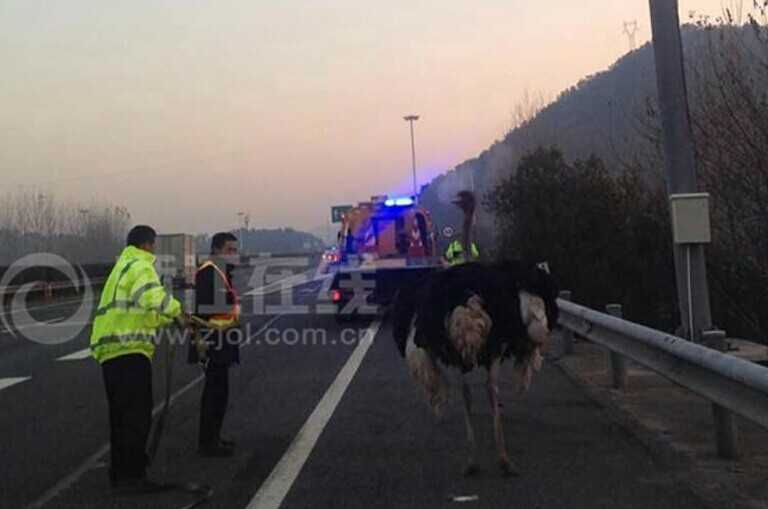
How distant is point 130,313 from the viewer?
6691mm

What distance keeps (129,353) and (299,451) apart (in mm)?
1716

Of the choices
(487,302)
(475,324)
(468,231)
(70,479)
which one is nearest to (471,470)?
(475,324)

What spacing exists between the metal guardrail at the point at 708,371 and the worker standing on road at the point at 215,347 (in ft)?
11.7

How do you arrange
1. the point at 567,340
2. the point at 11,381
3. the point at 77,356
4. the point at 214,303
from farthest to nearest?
1. the point at 77,356
2. the point at 567,340
3. the point at 11,381
4. the point at 214,303

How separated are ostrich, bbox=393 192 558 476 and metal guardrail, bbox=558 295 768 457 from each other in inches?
39.4

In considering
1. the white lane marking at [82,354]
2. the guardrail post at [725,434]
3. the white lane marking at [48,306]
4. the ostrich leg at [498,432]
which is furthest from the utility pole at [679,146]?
the white lane marking at [48,306]

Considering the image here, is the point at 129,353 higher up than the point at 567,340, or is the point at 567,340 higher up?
the point at 129,353

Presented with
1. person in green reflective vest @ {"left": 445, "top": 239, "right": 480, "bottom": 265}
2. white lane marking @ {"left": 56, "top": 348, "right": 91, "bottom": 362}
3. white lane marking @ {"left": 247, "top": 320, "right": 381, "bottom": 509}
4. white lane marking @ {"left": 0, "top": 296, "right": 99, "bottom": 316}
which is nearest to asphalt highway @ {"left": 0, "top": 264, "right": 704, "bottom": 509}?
white lane marking @ {"left": 247, "top": 320, "right": 381, "bottom": 509}

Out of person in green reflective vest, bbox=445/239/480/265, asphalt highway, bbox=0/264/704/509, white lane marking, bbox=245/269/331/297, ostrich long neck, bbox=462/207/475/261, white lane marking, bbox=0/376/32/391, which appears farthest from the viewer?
white lane marking, bbox=245/269/331/297

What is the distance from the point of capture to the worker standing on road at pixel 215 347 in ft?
25.2

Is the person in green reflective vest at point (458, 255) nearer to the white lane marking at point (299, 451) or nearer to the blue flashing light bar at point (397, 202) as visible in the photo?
the white lane marking at point (299, 451)

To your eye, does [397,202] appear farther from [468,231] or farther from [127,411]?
[127,411]

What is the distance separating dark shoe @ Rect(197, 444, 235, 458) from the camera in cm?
754

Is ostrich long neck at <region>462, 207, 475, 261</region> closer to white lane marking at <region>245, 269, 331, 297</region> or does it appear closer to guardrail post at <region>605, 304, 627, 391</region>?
guardrail post at <region>605, 304, 627, 391</region>
